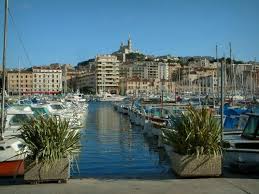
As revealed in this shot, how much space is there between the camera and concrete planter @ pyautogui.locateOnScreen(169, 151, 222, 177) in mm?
11531

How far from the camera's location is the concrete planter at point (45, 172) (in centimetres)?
1120

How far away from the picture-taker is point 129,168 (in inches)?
926

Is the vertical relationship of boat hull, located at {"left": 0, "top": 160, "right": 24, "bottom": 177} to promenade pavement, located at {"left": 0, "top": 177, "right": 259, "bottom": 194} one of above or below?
below

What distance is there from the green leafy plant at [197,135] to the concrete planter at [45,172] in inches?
120

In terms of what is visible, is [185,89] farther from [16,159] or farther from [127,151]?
[16,159]

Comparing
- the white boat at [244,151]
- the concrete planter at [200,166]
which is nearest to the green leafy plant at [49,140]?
the concrete planter at [200,166]

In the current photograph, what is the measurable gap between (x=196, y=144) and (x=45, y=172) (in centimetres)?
391

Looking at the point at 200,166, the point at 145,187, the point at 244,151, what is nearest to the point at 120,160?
the point at 244,151

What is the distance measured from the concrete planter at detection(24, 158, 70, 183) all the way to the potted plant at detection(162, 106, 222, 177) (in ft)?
9.69

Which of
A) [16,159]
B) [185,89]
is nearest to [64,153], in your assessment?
[16,159]

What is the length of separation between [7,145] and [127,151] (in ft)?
49.6

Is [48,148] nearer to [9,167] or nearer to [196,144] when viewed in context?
[196,144]

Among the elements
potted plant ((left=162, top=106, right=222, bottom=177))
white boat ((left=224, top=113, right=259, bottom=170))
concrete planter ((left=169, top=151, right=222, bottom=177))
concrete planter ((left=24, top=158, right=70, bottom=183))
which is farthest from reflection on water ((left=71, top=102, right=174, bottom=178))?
concrete planter ((left=24, top=158, right=70, bottom=183))

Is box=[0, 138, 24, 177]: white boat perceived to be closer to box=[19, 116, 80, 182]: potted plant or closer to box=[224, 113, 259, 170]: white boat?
box=[19, 116, 80, 182]: potted plant
